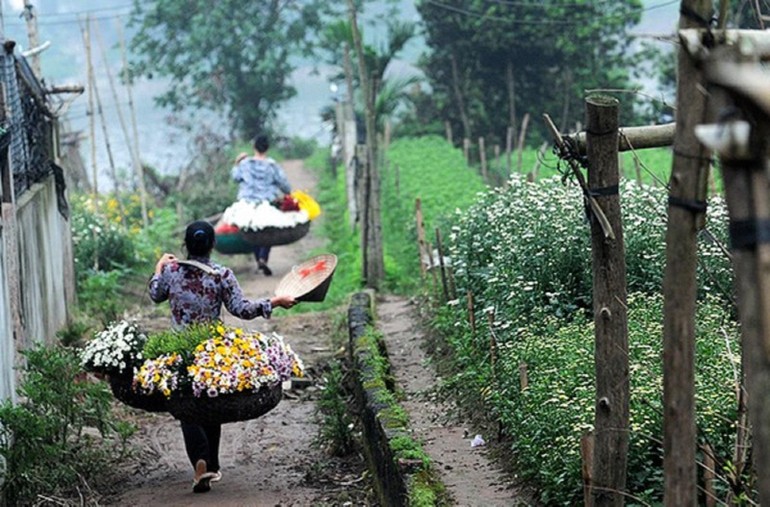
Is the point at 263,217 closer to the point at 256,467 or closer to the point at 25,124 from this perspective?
the point at 25,124

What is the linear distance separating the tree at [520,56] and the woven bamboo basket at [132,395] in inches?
865

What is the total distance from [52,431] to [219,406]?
110 cm

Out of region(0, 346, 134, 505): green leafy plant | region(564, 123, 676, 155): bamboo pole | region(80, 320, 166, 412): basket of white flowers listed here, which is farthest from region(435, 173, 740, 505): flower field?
region(0, 346, 134, 505): green leafy plant

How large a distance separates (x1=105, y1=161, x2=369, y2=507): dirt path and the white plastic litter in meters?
4.76

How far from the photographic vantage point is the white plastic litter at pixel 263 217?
58.7 ft

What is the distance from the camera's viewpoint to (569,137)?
650 centimetres

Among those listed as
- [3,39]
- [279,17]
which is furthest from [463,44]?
[3,39]

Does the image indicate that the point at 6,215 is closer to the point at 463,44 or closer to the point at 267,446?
the point at 267,446

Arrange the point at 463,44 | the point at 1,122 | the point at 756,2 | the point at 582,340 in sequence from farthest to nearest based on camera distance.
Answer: the point at 463,44, the point at 1,122, the point at 582,340, the point at 756,2

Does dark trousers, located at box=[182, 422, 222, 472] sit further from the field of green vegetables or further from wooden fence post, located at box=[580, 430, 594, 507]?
wooden fence post, located at box=[580, 430, 594, 507]

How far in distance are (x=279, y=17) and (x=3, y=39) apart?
21.9 m

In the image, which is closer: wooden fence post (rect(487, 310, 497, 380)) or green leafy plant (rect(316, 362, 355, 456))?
wooden fence post (rect(487, 310, 497, 380))

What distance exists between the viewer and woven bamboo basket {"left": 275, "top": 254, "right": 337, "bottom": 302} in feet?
29.5

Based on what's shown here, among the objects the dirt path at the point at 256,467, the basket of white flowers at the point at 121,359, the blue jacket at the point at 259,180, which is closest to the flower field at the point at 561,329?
the dirt path at the point at 256,467
